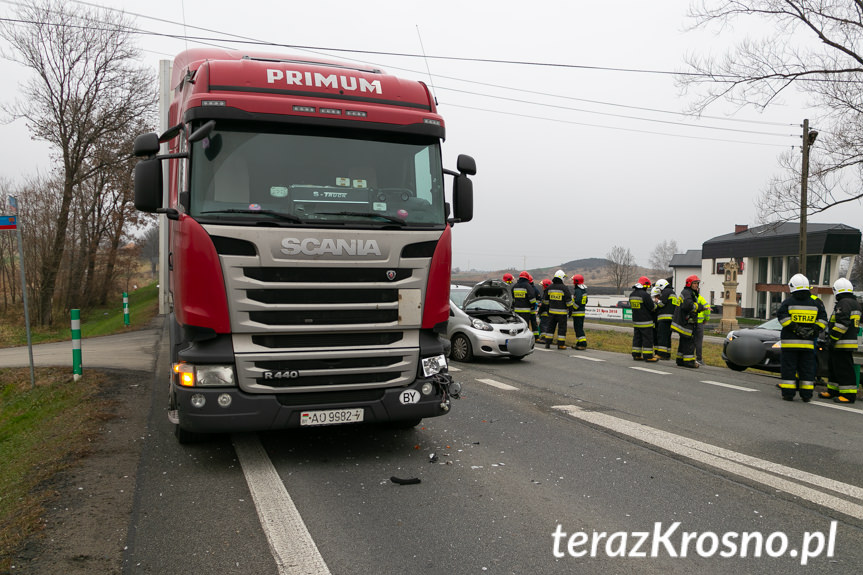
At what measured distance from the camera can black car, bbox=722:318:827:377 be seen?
11250mm

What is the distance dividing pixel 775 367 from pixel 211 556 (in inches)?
448

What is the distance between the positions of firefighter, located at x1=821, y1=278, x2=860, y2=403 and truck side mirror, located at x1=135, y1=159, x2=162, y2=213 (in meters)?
8.70

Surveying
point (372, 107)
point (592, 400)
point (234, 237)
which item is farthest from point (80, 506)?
point (592, 400)

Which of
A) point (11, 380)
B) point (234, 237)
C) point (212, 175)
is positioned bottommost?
point (11, 380)

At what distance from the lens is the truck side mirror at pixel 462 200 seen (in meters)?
5.98

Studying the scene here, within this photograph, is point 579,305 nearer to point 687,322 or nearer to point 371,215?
point 687,322

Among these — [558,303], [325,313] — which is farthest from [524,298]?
[325,313]

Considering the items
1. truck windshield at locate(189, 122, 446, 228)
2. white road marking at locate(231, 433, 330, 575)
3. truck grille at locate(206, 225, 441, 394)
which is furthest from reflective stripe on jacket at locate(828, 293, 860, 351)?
white road marking at locate(231, 433, 330, 575)

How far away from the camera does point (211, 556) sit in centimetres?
351

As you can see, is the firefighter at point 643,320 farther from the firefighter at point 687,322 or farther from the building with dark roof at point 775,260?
the building with dark roof at point 775,260

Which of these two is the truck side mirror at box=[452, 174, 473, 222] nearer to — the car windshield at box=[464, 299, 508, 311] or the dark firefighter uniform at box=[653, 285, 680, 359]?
the car windshield at box=[464, 299, 508, 311]

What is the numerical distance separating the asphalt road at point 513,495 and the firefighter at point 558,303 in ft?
23.0

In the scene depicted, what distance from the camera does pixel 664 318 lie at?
1340cm

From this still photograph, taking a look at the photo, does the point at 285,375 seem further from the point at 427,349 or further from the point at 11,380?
the point at 11,380
